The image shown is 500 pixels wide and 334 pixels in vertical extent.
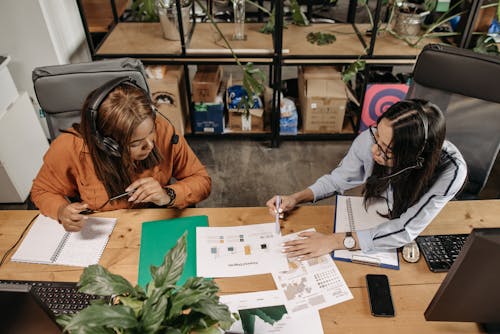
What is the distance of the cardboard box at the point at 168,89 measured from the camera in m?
2.67

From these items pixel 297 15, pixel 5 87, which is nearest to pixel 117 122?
pixel 5 87

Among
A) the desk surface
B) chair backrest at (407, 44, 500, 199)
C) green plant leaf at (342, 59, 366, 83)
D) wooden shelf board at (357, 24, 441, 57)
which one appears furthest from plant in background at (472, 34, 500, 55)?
the desk surface

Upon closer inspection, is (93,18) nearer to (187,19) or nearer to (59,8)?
(59,8)

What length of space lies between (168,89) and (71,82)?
1.20 metres

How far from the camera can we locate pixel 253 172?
2.79 metres

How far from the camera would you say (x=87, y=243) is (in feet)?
4.36

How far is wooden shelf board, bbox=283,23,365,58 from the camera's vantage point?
8.38ft

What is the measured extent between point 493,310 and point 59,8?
2.70 meters

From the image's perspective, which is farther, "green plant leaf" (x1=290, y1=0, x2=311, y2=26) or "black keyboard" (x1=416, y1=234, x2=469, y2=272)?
"green plant leaf" (x1=290, y1=0, x2=311, y2=26)

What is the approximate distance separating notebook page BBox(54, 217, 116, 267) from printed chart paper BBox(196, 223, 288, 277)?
32 centimetres

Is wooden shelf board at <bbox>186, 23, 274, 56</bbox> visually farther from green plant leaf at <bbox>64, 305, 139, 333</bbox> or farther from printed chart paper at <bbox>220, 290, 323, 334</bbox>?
green plant leaf at <bbox>64, 305, 139, 333</bbox>

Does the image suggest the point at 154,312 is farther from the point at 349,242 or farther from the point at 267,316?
the point at 349,242

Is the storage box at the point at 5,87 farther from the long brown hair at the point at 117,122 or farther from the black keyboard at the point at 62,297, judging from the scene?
the black keyboard at the point at 62,297

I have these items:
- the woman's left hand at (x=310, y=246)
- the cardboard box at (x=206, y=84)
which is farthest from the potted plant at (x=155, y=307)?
the cardboard box at (x=206, y=84)
